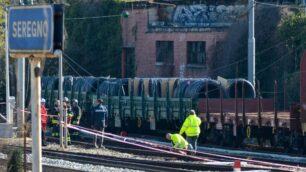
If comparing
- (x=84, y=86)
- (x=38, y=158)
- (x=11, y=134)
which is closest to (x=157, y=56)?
(x=84, y=86)

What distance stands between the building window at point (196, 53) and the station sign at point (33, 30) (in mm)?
34971

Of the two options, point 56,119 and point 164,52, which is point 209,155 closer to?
point 56,119

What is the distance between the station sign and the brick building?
34.1 meters

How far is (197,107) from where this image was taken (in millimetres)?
33625

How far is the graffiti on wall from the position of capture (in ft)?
148

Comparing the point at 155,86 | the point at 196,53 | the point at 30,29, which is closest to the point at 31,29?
the point at 30,29

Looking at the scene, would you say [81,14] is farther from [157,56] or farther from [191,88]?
[191,88]

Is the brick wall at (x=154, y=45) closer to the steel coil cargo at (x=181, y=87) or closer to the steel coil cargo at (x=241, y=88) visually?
the steel coil cargo at (x=181, y=87)

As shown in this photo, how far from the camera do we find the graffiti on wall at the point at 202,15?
4525 cm

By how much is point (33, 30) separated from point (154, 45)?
38.1m

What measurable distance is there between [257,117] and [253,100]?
3221mm

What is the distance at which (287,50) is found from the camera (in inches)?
1635

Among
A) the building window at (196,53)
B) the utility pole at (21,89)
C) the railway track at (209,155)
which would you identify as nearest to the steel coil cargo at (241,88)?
the railway track at (209,155)

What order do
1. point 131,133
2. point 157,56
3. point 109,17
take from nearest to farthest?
1. point 131,133
2. point 157,56
3. point 109,17
